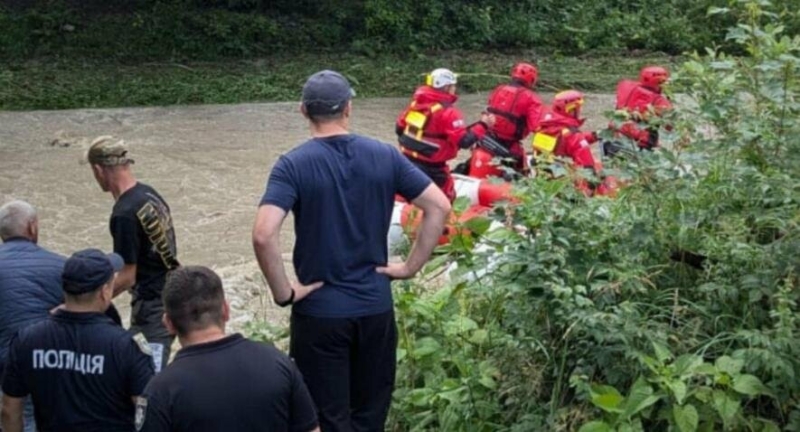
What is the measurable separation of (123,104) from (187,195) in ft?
18.0

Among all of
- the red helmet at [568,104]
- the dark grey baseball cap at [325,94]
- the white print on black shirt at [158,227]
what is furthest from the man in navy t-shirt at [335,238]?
the red helmet at [568,104]

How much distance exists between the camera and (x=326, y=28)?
22016 mm

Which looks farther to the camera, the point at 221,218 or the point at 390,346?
the point at 221,218

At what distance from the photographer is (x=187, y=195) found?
1250 centimetres

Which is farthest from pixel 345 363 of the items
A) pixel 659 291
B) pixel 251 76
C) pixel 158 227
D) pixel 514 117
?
pixel 251 76

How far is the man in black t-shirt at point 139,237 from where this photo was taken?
18.4 ft

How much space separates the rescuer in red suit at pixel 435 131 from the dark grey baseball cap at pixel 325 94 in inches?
225

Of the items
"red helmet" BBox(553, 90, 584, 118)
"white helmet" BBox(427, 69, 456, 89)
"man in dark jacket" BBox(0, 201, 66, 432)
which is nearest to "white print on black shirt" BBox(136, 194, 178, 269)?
"man in dark jacket" BBox(0, 201, 66, 432)

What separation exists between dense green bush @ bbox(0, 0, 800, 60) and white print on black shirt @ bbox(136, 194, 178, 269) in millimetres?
15294

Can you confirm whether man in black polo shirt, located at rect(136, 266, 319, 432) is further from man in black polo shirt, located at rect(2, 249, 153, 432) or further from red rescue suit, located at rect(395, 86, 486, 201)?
red rescue suit, located at rect(395, 86, 486, 201)

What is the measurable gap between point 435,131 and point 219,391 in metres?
7.12

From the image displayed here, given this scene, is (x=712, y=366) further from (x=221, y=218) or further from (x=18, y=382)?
(x=221, y=218)

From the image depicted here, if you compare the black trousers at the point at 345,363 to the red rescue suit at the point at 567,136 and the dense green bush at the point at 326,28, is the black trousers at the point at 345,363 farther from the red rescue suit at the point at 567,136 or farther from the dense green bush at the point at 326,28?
the dense green bush at the point at 326,28

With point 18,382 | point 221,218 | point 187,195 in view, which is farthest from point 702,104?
point 187,195
